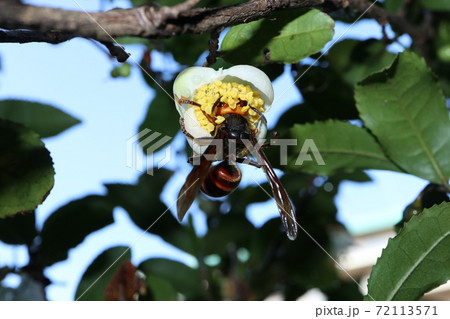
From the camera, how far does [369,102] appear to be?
0.86 metres

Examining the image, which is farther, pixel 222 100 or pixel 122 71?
pixel 122 71

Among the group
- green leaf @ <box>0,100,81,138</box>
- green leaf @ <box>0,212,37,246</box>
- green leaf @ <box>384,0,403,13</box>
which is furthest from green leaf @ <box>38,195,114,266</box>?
green leaf @ <box>384,0,403,13</box>

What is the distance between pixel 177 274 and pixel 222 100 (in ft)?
2.07

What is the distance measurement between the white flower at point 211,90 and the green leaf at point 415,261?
0.90ft

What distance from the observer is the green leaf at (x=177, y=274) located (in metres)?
1.25

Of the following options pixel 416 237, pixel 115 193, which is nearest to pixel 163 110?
pixel 115 193

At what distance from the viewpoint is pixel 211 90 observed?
78cm

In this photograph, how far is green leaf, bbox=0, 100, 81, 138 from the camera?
3.53 ft

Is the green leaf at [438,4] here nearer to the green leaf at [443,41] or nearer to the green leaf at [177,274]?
the green leaf at [443,41]

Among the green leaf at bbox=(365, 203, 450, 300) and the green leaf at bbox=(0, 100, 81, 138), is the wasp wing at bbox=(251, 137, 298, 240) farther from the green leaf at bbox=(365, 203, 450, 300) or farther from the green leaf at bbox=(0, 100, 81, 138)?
the green leaf at bbox=(0, 100, 81, 138)

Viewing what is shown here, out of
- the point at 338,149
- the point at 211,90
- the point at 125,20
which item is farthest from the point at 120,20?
the point at 338,149

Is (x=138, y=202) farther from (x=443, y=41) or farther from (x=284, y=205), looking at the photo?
(x=443, y=41)

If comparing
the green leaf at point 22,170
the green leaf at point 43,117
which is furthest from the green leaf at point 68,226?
the green leaf at point 22,170

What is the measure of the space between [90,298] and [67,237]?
0.45ft
